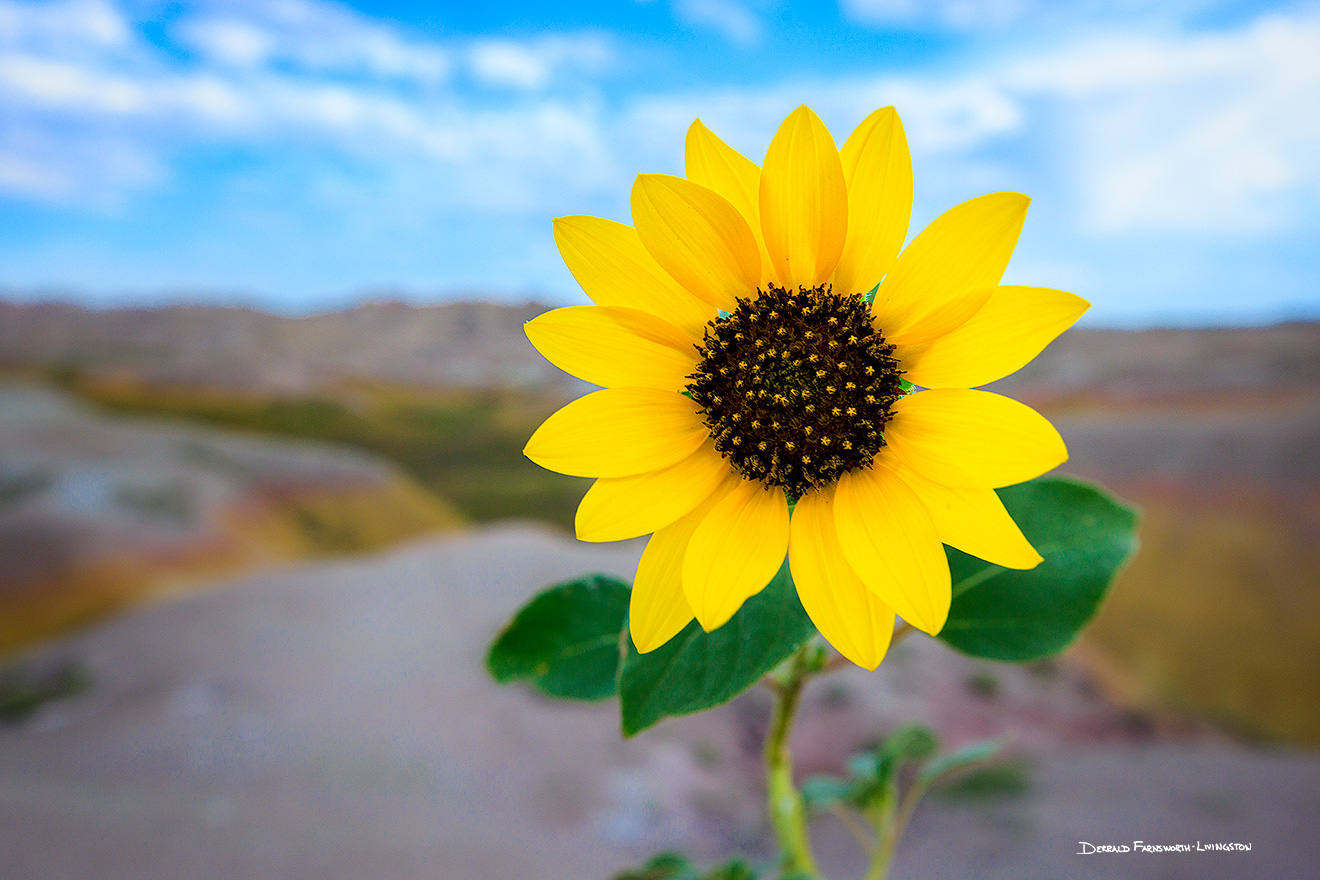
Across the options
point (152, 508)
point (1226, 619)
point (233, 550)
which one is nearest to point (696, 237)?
point (1226, 619)

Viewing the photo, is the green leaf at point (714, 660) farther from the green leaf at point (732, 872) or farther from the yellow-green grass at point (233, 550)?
the yellow-green grass at point (233, 550)

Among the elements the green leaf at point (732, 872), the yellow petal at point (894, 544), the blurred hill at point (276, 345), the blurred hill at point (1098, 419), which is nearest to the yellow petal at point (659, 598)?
the yellow petal at point (894, 544)

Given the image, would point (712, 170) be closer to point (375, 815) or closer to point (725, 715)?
point (375, 815)

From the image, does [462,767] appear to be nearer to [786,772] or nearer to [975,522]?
[786,772]

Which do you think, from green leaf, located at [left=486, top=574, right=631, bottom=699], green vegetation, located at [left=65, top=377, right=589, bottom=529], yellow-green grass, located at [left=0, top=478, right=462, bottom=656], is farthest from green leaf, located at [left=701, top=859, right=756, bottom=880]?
green vegetation, located at [left=65, top=377, right=589, bottom=529]

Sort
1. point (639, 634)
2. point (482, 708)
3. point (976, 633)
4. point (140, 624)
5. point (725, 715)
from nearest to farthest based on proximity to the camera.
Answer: point (639, 634) → point (976, 633) → point (482, 708) → point (725, 715) → point (140, 624)

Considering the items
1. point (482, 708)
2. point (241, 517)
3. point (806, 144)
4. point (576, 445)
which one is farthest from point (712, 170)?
point (241, 517)
